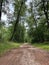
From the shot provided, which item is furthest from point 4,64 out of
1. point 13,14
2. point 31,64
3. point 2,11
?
point 13,14

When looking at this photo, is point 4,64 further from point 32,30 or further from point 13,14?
point 32,30

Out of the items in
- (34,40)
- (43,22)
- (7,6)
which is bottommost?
(34,40)

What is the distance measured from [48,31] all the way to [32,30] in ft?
43.8

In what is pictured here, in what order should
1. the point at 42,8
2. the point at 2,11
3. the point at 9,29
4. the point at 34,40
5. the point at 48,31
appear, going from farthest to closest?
1. the point at 9,29
2. the point at 34,40
3. the point at 48,31
4. the point at 42,8
5. the point at 2,11

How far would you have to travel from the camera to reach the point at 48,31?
52781 millimetres

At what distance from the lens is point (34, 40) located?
64.8m

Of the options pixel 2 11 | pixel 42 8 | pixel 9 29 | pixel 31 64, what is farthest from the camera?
pixel 9 29

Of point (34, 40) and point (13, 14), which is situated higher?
point (13, 14)

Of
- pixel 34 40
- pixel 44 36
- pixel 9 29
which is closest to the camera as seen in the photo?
pixel 44 36

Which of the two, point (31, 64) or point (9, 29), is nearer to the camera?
point (31, 64)

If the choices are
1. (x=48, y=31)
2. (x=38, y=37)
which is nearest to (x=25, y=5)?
(x=48, y=31)

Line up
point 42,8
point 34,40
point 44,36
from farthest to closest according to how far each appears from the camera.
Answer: point 34,40 → point 44,36 → point 42,8

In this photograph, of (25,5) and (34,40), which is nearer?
(25,5)

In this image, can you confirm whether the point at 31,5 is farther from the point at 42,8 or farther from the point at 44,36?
the point at 44,36
